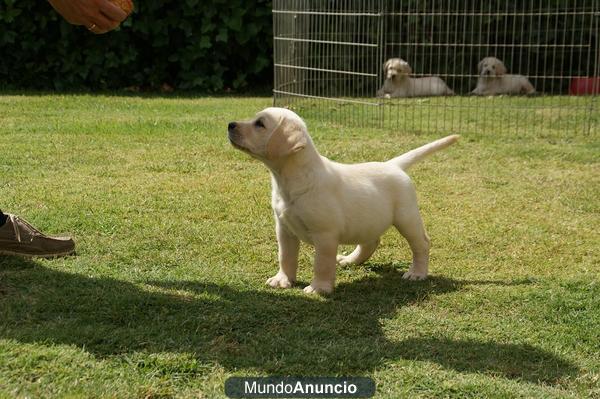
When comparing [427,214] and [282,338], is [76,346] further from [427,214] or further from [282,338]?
[427,214]

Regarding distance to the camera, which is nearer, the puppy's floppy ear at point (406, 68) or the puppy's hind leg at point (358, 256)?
the puppy's hind leg at point (358, 256)

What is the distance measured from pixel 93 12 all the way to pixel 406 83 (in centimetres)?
777

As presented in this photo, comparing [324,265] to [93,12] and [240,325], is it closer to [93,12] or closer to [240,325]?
[240,325]

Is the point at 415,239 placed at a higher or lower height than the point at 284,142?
lower

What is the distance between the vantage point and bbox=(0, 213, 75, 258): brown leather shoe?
4.20m

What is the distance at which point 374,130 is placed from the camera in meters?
8.21

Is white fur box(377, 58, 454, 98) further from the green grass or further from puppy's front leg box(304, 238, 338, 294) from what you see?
puppy's front leg box(304, 238, 338, 294)

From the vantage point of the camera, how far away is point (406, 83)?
11164 mm

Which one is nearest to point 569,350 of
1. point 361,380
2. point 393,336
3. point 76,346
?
point 393,336

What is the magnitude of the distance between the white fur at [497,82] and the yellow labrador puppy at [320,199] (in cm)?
729

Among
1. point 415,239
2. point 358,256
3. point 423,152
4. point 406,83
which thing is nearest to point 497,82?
point 406,83

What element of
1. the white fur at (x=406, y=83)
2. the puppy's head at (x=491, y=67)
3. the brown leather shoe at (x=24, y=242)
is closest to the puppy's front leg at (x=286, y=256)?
the brown leather shoe at (x=24, y=242)

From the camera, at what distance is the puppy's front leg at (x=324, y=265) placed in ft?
12.7

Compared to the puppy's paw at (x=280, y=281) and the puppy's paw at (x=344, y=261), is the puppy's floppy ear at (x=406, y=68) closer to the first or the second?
the puppy's paw at (x=344, y=261)
